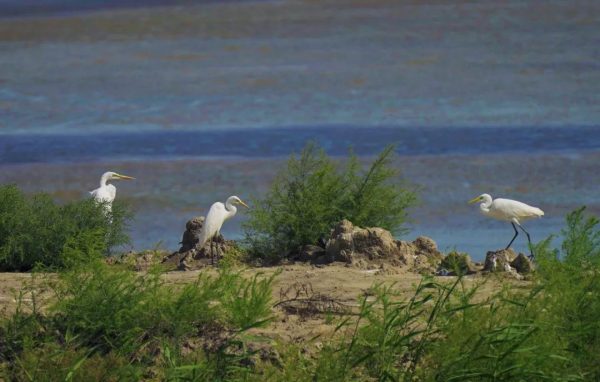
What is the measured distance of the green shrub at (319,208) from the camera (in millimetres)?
11000

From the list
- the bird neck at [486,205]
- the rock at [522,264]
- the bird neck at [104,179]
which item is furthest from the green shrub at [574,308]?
the bird neck at [104,179]

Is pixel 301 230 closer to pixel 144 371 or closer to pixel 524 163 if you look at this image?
pixel 144 371

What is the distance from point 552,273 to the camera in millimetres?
8102

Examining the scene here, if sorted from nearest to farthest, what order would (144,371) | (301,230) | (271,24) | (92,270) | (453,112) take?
(144,371), (92,270), (301,230), (453,112), (271,24)

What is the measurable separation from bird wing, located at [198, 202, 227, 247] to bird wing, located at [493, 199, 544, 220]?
232 cm

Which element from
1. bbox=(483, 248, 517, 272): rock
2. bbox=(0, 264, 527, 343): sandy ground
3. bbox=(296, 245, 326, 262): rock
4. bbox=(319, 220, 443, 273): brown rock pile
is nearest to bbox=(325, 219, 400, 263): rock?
bbox=(319, 220, 443, 273): brown rock pile

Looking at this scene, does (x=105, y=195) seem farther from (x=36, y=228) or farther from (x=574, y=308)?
(x=574, y=308)

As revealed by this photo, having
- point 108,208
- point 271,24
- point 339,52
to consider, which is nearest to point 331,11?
point 271,24

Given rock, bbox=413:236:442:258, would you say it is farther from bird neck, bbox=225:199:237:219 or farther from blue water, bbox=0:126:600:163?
blue water, bbox=0:126:600:163

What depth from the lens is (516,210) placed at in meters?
12.7

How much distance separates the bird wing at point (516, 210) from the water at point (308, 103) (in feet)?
1.94

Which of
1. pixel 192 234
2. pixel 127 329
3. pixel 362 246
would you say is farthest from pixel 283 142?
pixel 127 329

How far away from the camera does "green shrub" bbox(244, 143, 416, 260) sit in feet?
36.1

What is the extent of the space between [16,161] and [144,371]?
382 inches
